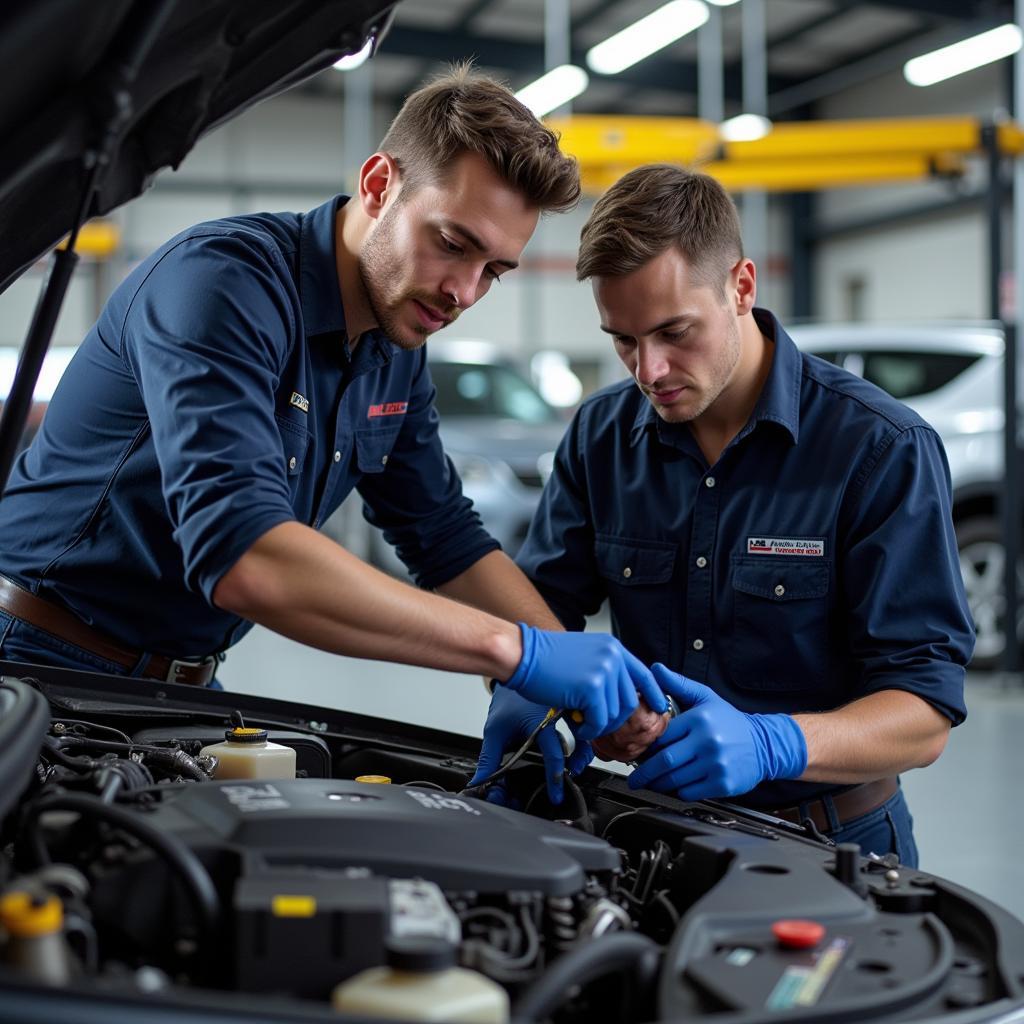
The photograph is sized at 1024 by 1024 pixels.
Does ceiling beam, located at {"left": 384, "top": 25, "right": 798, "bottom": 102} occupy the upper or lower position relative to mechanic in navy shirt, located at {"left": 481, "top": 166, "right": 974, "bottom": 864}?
upper

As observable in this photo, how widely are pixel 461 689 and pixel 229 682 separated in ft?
3.02

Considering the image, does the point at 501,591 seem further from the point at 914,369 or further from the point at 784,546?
the point at 914,369

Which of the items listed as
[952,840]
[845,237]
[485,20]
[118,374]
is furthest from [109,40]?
[845,237]

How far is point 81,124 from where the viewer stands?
3.73 feet

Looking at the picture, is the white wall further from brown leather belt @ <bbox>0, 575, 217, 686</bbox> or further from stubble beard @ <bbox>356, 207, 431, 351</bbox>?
brown leather belt @ <bbox>0, 575, 217, 686</bbox>

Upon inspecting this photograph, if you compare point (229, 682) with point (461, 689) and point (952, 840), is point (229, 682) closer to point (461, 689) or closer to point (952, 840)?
point (461, 689)

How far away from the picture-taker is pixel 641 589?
1896mm

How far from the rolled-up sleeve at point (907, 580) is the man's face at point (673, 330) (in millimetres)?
260

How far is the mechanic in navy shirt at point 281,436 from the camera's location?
4.19 feet

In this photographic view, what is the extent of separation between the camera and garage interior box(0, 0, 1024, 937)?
475 centimetres

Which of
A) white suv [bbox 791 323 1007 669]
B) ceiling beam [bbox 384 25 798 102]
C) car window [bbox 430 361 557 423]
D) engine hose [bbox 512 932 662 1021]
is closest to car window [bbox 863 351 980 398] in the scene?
white suv [bbox 791 323 1007 669]

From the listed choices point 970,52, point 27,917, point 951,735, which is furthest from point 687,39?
point 27,917

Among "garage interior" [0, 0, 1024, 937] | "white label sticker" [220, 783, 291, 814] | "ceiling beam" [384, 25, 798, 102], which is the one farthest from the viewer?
"ceiling beam" [384, 25, 798, 102]

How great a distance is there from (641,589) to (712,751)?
523 mm
